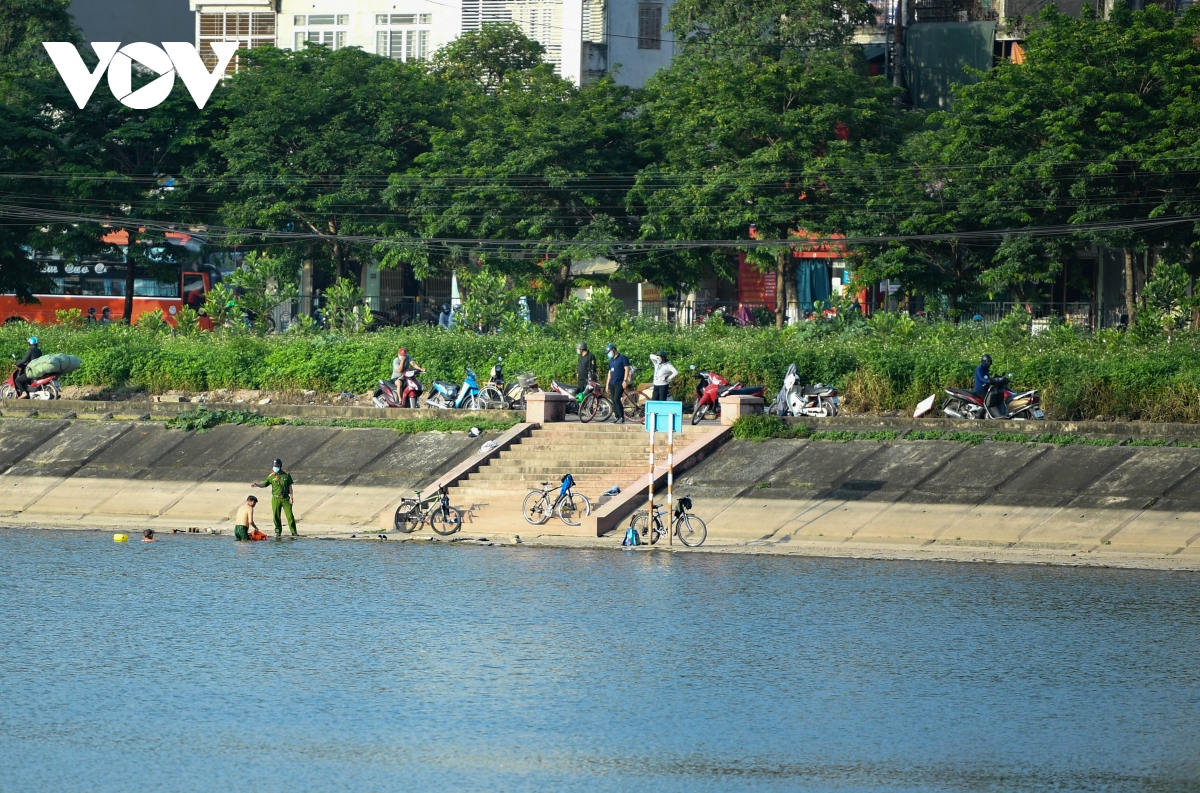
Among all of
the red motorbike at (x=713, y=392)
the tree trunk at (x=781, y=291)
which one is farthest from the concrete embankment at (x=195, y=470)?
the tree trunk at (x=781, y=291)

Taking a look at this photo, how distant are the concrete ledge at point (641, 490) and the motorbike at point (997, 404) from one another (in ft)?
16.4

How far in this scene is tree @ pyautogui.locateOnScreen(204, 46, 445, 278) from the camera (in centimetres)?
5097

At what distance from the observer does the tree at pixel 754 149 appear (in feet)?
154

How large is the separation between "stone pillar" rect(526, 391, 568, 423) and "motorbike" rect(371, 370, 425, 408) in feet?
12.5

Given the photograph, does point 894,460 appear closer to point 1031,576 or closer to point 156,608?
point 1031,576

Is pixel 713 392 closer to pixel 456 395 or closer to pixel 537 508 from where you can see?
pixel 537 508

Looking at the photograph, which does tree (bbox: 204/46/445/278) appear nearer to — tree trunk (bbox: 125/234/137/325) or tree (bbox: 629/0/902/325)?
tree trunk (bbox: 125/234/137/325)

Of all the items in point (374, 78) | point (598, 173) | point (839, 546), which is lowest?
point (839, 546)

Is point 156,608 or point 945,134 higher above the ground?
point 945,134

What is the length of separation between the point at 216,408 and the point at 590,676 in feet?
77.2

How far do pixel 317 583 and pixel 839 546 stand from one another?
380 inches

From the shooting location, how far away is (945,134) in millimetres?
45250

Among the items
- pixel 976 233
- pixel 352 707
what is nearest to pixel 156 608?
pixel 352 707
